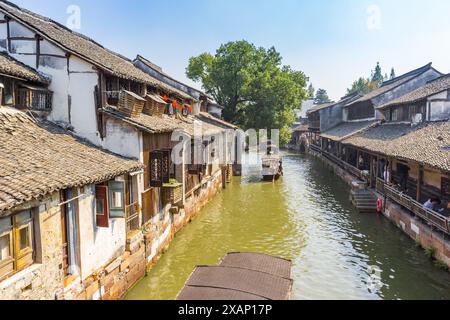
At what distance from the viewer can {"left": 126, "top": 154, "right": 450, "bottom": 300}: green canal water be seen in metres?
12.8

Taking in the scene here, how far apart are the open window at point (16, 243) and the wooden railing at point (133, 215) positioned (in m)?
4.70

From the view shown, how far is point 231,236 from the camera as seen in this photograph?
18.4m

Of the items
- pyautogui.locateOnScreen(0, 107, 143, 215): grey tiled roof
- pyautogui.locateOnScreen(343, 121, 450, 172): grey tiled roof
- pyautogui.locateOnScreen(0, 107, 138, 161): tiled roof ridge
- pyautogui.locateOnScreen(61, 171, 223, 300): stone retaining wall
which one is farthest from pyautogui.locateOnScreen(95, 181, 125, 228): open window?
pyautogui.locateOnScreen(343, 121, 450, 172): grey tiled roof

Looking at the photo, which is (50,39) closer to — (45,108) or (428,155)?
(45,108)

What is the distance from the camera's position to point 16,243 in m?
7.62

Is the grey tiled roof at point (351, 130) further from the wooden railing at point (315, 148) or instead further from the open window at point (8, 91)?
the open window at point (8, 91)

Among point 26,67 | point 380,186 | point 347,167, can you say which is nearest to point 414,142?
point 380,186

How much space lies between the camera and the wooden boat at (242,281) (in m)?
8.23

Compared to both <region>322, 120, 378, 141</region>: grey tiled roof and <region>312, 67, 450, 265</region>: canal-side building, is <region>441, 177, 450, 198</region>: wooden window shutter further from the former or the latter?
<region>322, 120, 378, 141</region>: grey tiled roof

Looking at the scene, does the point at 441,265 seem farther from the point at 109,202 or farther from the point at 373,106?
the point at 373,106

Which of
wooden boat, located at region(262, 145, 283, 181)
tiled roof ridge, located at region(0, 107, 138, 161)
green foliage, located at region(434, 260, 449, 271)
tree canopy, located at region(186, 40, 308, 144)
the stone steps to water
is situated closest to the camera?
tiled roof ridge, located at region(0, 107, 138, 161)

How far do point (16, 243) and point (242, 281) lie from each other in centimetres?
507

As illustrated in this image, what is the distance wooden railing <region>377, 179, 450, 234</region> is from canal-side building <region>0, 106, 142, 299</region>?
443 inches
